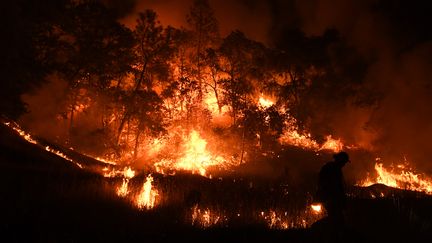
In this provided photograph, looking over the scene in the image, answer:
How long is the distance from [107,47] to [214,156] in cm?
1103

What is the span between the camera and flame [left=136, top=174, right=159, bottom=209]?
12164 millimetres

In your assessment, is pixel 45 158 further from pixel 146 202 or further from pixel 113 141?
pixel 113 141

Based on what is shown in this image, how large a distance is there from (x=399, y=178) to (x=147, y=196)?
23.1 meters

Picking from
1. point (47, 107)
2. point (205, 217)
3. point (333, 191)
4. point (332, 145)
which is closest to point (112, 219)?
point (205, 217)

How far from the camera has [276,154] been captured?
104 ft

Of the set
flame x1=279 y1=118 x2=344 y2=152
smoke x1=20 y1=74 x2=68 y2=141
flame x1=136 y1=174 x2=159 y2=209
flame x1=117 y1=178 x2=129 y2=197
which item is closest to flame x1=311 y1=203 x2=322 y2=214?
flame x1=136 y1=174 x2=159 y2=209

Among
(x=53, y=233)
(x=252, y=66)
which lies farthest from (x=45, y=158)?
(x=252, y=66)

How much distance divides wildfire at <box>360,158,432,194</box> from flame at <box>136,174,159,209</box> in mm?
18210

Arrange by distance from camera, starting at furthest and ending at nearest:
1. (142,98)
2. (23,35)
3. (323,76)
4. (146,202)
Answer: (323,76) < (142,98) < (23,35) < (146,202)

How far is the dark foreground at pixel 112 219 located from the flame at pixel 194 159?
1421cm

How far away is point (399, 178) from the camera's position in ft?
100

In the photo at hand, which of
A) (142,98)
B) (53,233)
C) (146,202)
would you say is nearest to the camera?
(53,233)

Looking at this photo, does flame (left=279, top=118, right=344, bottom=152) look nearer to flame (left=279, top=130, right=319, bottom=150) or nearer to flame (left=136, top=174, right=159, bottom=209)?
flame (left=279, top=130, right=319, bottom=150)

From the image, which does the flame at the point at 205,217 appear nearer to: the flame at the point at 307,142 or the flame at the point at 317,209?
the flame at the point at 317,209
